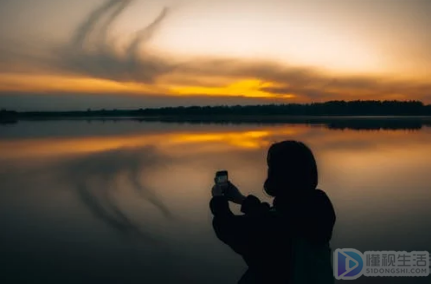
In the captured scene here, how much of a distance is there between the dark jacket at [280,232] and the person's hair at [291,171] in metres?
0.04

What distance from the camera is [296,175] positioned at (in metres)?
1.84

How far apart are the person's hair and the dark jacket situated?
4 centimetres

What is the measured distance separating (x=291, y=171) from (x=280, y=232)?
27 centimetres

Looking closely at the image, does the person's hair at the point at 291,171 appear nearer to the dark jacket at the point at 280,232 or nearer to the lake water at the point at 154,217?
the dark jacket at the point at 280,232

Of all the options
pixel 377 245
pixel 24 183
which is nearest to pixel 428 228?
pixel 377 245

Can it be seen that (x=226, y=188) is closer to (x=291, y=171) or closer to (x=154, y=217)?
(x=291, y=171)

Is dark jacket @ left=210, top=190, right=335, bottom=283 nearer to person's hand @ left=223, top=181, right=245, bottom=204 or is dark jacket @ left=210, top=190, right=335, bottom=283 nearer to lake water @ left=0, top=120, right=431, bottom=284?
person's hand @ left=223, top=181, right=245, bottom=204

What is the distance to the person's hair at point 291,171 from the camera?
6.01 ft

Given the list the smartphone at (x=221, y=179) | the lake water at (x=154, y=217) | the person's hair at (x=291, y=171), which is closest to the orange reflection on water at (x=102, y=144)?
the lake water at (x=154, y=217)

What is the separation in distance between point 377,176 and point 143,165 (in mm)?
8201

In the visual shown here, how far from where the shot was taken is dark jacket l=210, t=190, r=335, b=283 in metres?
1.73

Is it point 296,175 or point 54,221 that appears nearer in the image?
point 296,175

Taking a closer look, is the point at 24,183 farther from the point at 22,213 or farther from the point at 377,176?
the point at 377,176

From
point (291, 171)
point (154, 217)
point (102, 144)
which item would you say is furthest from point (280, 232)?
point (102, 144)
